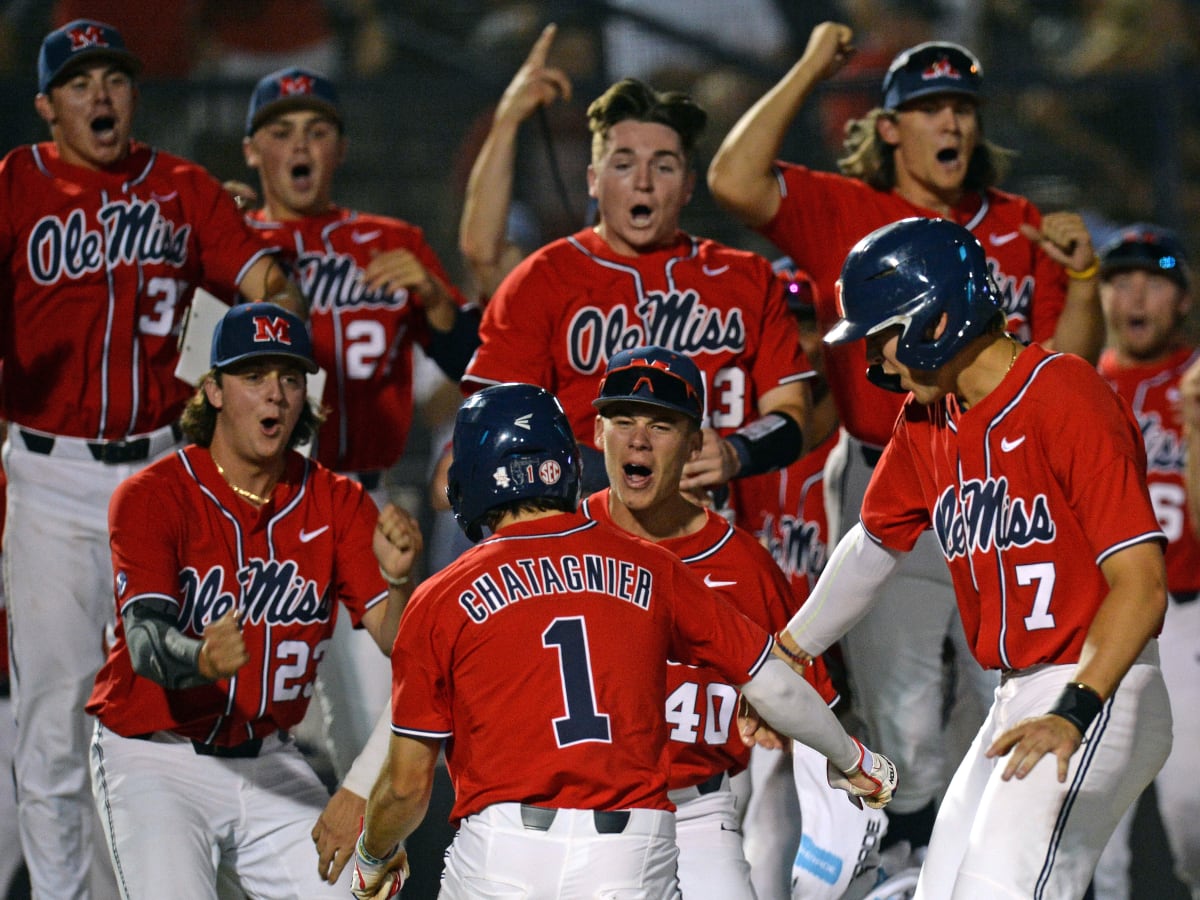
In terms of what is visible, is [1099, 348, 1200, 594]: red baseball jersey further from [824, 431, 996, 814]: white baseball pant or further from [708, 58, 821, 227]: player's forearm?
[708, 58, 821, 227]: player's forearm

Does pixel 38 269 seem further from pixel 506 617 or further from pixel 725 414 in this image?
pixel 506 617

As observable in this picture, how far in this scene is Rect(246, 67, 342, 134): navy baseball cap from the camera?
5812mm

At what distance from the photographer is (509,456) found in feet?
11.1

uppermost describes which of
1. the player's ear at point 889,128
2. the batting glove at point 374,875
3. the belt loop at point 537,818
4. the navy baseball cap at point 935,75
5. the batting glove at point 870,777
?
the navy baseball cap at point 935,75

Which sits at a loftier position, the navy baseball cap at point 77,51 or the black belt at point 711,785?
the navy baseball cap at point 77,51

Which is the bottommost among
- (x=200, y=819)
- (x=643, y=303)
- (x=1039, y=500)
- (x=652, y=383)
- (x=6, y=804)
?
(x=6, y=804)

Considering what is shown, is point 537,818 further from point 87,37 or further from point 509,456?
point 87,37

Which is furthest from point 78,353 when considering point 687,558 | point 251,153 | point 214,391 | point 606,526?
point 606,526

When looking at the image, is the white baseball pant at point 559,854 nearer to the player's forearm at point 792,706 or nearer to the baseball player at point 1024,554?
the player's forearm at point 792,706

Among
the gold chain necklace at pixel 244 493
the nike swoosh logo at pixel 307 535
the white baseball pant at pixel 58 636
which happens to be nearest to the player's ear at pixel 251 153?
the white baseball pant at pixel 58 636

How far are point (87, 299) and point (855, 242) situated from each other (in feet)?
7.11

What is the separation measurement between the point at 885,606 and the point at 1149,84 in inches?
139

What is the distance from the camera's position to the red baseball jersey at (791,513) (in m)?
5.75

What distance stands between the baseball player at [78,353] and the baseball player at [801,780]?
66.4 inches
